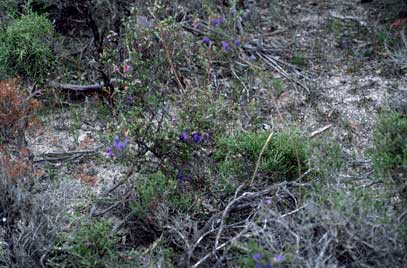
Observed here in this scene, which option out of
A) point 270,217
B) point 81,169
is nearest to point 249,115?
point 81,169

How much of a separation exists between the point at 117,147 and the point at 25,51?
152 cm

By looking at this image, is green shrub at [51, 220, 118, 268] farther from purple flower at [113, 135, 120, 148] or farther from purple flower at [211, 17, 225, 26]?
purple flower at [211, 17, 225, 26]

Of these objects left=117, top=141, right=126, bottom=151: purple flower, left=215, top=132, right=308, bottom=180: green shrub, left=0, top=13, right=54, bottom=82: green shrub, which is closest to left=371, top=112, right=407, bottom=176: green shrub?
left=215, top=132, right=308, bottom=180: green shrub

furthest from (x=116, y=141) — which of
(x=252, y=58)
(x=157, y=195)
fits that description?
(x=252, y=58)

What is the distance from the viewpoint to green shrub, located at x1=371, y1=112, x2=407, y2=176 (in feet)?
10.2

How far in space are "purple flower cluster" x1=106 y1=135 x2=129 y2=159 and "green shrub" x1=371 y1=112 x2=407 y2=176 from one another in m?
1.25

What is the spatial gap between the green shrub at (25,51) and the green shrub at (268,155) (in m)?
1.60

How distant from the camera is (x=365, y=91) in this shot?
509 centimetres

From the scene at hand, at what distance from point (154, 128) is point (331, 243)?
4.09 ft

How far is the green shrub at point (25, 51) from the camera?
4.80 meters

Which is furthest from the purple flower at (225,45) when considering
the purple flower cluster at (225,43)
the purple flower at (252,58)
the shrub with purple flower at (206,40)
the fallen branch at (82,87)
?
the fallen branch at (82,87)

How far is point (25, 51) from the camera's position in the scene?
4781 mm

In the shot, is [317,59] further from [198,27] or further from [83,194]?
[83,194]

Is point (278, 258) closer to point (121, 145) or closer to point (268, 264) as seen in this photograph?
point (268, 264)
